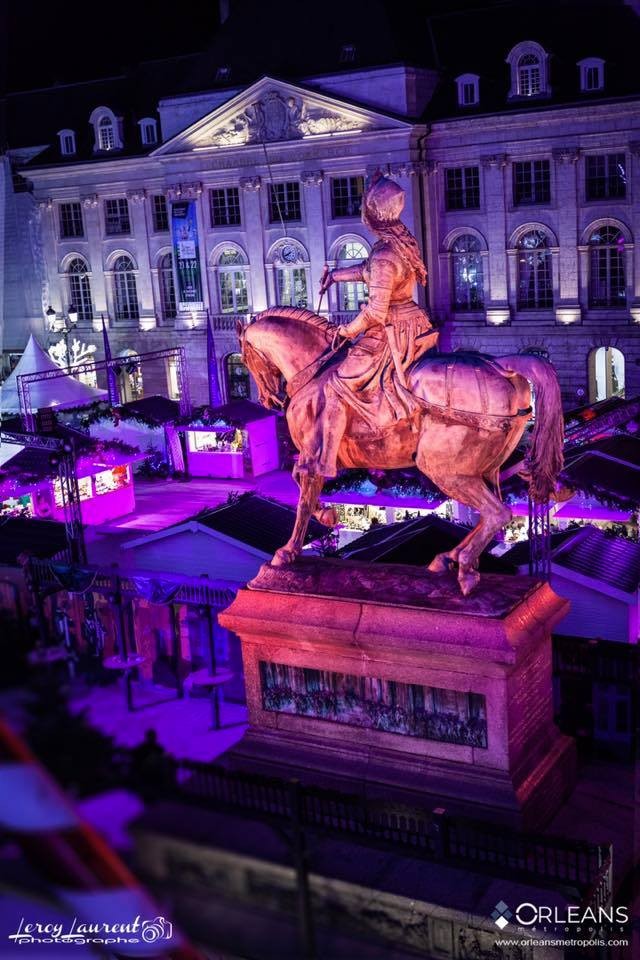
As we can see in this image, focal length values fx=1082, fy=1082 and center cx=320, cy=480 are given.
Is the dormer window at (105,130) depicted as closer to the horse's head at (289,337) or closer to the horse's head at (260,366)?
the horse's head at (260,366)

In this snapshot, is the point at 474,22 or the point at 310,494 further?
the point at 474,22

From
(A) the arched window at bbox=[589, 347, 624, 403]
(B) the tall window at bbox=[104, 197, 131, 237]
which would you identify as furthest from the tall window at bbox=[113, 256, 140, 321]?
(A) the arched window at bbox=[589, 347, 624, 403]

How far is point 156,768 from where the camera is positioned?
2236 millimetres

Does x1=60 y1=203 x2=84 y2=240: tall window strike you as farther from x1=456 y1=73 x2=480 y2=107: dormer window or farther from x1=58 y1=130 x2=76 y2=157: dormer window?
x1=456 y1=73 x2=480 y2=107: dormer window

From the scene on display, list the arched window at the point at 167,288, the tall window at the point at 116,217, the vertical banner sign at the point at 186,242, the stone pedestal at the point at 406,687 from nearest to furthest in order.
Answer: the stone pedestal at the point at 406,687, the vertical banner sign at the point at 186,242, the arched window at the point at 167,288, the tall window at the point at 116,217

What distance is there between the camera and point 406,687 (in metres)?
8.62

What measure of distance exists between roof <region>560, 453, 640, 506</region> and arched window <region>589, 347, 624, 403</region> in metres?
18.7

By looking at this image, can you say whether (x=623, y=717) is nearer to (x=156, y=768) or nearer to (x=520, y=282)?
(x=156, y=768)

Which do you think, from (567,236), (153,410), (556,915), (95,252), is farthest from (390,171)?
(556,915)

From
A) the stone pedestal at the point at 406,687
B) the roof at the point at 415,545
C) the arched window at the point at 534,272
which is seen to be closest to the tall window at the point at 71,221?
the arched window at the point at 534,272

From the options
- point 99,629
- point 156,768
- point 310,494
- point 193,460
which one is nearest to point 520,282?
point 193,460

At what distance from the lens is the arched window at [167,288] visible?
43125 mm

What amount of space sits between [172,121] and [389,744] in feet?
120

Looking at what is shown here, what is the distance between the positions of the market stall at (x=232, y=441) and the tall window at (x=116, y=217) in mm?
16327
